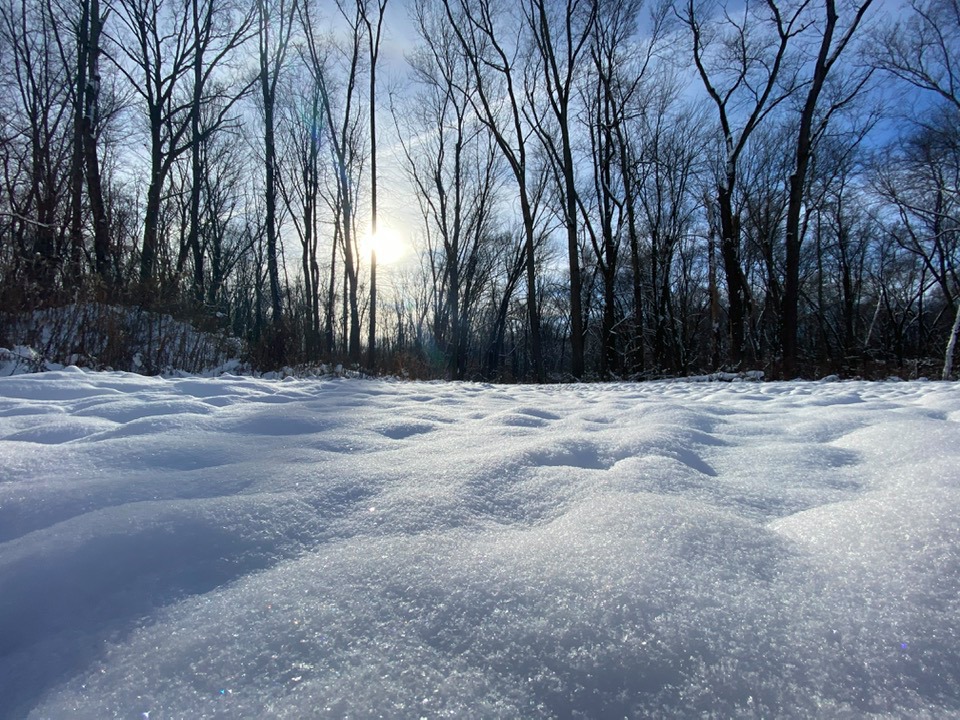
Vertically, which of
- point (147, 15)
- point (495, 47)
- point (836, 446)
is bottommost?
point (836, 446)

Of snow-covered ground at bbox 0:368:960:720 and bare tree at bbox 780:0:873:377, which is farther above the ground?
bare tree at bbox 780:0:873:377

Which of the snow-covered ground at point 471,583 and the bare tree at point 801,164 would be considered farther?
the bare tree at point 801,164

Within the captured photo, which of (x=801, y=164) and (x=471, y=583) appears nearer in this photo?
(x=471, y=583)

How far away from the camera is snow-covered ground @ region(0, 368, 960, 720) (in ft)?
1.81

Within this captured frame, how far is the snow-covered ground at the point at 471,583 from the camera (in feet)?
1.81

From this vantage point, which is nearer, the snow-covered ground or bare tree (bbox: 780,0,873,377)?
the snow-covered ground

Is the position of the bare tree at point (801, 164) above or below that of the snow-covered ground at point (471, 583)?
above

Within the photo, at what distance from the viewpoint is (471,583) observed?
0.75m

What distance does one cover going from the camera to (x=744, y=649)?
0.61 m

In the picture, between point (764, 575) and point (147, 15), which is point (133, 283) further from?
point (147, 15)

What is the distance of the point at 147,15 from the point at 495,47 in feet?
31.0

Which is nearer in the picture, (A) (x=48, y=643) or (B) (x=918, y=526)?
(A) (x=48, y=643)

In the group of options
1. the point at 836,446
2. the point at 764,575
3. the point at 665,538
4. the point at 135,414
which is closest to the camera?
the point at 764,575

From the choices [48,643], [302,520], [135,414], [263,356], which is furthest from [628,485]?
[263,356]
